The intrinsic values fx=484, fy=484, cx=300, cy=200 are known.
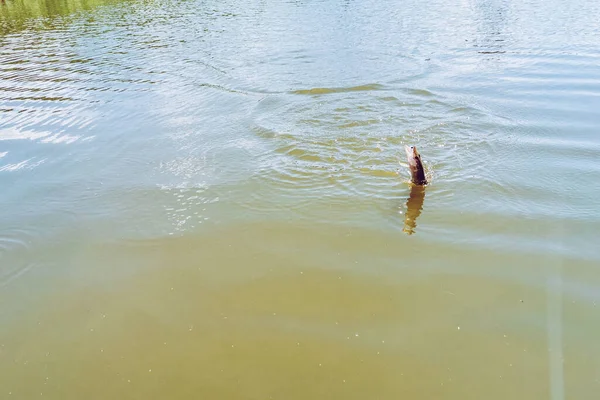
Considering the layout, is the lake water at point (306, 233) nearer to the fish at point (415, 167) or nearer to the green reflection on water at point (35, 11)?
the fish at point (415, 167)

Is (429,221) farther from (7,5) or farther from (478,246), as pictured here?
(7,5)

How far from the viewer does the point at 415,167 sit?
6555mm

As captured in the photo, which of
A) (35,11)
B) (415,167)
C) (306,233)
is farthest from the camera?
(35,11)

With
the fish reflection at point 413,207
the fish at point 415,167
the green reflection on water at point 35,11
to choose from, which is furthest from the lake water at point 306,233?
the green reflection on water at point 35,11

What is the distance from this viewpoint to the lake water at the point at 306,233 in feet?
13.5

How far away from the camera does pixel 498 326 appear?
14.3 ft

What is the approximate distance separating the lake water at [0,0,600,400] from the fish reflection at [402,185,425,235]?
0.09 feet

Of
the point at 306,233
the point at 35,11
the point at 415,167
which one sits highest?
the point at 35,11

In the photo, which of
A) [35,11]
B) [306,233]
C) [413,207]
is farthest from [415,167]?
[35,11]

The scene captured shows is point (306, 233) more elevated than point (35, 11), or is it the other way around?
point (35, 11)

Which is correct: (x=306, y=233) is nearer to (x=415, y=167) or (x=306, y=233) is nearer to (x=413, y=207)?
(x=413, y=207)

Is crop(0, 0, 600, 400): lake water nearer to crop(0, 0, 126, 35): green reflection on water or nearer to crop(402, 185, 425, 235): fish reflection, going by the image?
crop(402, 185, 425, 235): fish reflection

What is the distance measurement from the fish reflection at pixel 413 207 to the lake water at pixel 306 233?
1.1 inches

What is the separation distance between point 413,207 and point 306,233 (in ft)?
4.90
